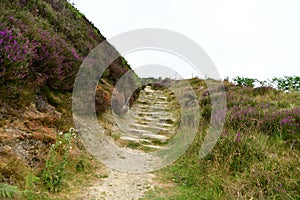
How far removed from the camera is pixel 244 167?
403 centimetres

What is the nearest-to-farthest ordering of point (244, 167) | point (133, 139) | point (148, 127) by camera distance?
point (244, 167)
point (133, 139)
point (148, 127)

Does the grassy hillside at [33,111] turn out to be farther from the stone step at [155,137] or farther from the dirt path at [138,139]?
the stone step at [155,137]

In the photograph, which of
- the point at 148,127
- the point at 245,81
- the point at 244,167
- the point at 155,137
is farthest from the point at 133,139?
the point at 245,81

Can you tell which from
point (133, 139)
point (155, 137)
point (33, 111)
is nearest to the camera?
point (33, 111)

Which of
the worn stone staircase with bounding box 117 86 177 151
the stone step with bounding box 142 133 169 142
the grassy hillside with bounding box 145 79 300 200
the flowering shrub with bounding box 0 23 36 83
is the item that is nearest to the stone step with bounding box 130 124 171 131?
the worn stone staircase with bounding box 117 86 177 151

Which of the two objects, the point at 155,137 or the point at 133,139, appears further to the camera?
the point at 155,137

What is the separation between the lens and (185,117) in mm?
8875

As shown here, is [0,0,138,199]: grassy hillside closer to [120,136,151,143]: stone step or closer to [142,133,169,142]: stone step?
[120,136,151,143]: stone step

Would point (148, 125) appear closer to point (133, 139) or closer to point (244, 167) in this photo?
point (133, 139)

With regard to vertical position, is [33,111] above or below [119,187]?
above

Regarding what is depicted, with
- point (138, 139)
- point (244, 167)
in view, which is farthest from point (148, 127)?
point (244, 167)

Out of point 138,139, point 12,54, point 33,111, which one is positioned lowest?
point 138,139

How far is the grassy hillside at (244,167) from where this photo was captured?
329 centimetres

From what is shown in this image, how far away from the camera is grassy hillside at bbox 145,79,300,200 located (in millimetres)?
3291
